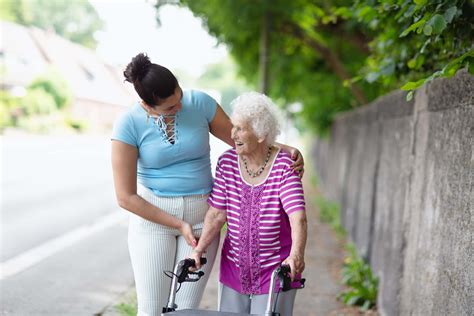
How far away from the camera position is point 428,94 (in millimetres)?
4562

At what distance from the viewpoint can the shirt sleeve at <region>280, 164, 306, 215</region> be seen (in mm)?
3162

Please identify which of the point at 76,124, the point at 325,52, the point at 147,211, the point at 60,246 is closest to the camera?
the point at 147,211

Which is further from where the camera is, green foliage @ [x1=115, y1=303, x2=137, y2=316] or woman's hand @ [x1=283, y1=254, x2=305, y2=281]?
green foliage @ [x1=115, y1=303, x2=137, y2=316]

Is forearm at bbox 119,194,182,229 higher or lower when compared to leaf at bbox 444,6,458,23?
lower

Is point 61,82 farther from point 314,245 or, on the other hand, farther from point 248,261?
point 248,261

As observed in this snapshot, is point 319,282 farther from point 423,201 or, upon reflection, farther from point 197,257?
point 197,257

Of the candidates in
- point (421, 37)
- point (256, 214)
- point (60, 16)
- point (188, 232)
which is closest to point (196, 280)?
point (188, 232)

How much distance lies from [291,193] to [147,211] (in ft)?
2.50

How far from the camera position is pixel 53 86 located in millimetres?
42375

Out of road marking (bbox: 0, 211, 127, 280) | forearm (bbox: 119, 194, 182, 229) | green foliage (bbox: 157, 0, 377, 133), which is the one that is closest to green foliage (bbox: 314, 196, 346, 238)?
green foliage (bbox: 157, 0, 377, 133)

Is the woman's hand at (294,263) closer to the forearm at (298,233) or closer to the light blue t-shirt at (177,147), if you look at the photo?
the forearm at (298,233)

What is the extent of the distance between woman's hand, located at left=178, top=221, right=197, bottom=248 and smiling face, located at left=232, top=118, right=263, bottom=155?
1.63ft

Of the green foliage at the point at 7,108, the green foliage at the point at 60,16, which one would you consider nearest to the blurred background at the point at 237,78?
the green foliage at the point at 7,108

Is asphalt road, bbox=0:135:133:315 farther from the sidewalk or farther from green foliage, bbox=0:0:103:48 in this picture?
green foliage, bbox=0:0:103:48
